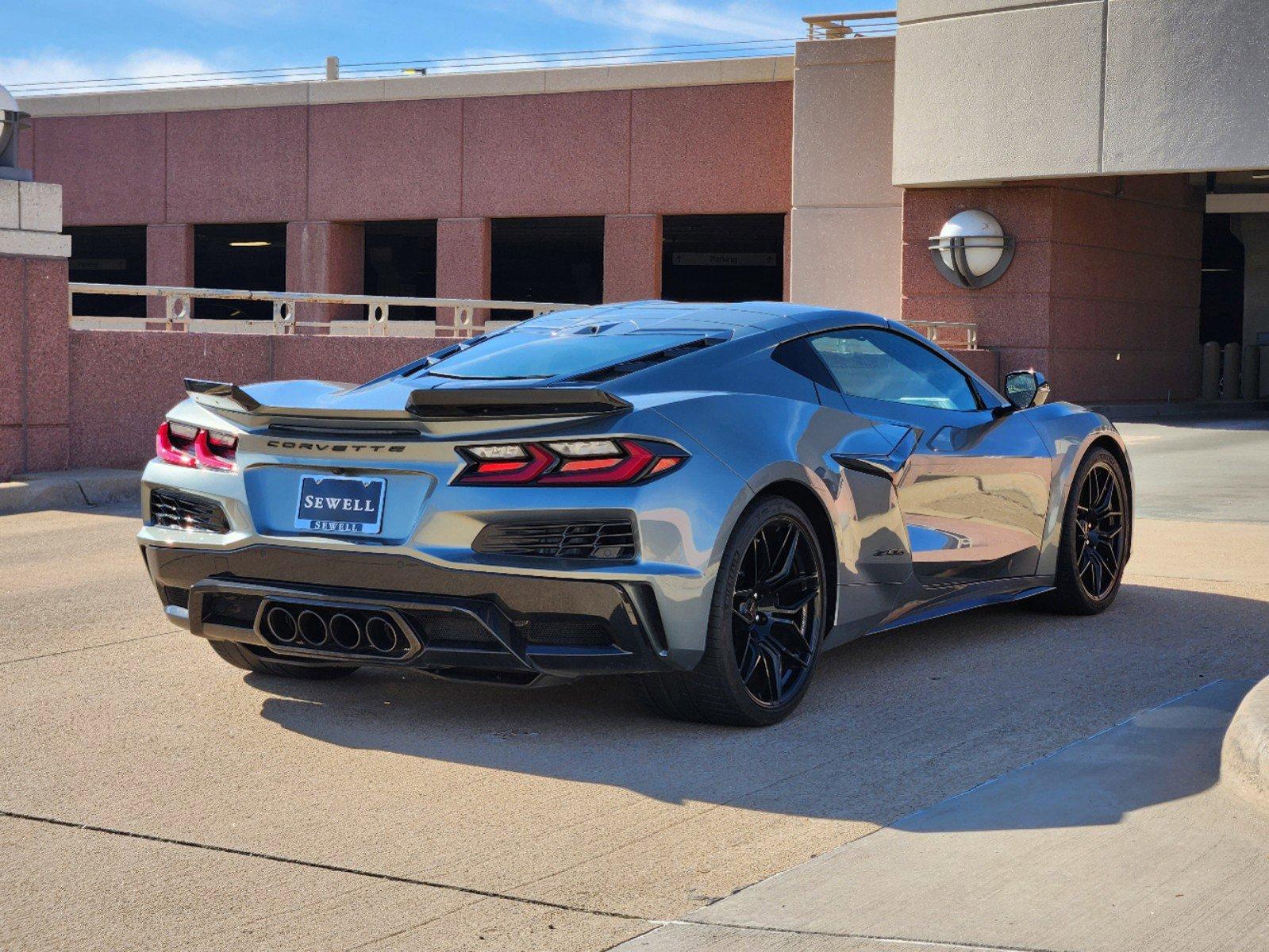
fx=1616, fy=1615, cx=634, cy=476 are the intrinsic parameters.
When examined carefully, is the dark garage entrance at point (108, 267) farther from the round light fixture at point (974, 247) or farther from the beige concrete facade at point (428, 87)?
the round light fixture at point (974, 247)

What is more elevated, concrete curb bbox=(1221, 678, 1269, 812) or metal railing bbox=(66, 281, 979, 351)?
metal railing bbox=(66, 281, 979, 351)

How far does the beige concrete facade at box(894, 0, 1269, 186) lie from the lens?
21391mm

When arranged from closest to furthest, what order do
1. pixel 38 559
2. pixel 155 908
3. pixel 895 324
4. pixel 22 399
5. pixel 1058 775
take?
1. pixel 155 908
2. pixel 1058 775
3. pixel 895 324
4. pixel 38 559
5. pixel 22 399

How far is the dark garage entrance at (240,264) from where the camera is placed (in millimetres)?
40656

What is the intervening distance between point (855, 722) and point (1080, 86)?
61.6 feet

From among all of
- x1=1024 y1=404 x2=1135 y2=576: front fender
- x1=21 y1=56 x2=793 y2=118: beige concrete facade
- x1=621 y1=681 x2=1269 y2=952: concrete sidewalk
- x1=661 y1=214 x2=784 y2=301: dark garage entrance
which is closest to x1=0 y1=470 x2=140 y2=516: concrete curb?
x1=1024 y1=404 x2=1135 y2=576: front fender

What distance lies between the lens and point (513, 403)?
4.66 meters

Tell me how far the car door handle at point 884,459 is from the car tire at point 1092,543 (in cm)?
134

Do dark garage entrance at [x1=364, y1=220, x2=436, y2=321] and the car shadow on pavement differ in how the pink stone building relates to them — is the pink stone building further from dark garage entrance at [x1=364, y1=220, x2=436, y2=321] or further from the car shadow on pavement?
the car shadow on pavement

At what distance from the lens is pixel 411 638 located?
464cm

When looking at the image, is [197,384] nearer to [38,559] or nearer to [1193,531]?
[38,559]

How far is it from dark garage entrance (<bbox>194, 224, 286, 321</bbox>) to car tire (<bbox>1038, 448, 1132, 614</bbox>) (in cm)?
3387

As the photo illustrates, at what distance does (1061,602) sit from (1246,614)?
0.90 m

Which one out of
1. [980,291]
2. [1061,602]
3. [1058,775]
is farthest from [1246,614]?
[980,291]
